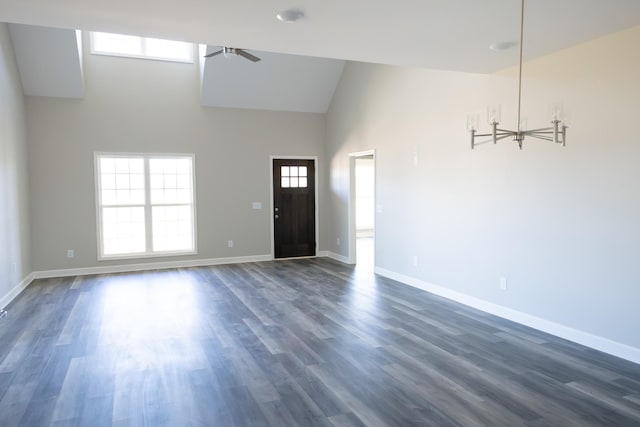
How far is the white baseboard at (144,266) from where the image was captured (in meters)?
7.23

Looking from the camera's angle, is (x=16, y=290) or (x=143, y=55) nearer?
(x=16, y=290)

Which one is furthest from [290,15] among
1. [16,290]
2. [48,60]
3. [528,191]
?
[16,290]

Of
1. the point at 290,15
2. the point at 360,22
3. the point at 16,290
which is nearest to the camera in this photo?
the point at 290,15

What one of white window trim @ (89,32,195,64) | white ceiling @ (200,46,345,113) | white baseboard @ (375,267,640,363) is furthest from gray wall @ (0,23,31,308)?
white baseboard @ (375,267,640,363)

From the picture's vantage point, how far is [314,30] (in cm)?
360

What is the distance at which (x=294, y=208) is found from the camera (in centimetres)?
902

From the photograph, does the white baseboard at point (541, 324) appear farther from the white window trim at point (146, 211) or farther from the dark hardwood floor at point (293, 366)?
the white window trim at point (146, 211)

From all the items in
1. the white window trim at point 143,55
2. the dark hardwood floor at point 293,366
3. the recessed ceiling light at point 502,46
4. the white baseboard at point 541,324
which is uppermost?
the white window trim at point 143,55

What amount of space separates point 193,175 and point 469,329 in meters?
5.71

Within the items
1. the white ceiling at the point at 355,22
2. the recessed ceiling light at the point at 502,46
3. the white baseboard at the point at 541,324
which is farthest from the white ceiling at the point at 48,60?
the white baseboard at the point at 541,324

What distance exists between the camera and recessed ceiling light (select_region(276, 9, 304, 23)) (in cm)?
318

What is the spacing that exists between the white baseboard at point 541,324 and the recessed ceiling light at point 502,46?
106 inches

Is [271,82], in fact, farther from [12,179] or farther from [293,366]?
[293,366]

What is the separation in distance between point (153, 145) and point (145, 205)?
1.10 metres
